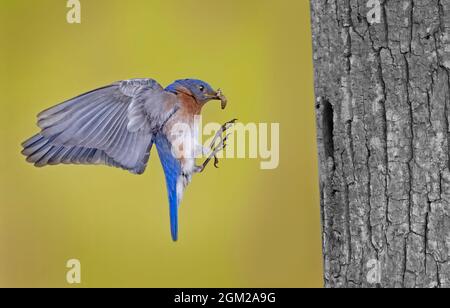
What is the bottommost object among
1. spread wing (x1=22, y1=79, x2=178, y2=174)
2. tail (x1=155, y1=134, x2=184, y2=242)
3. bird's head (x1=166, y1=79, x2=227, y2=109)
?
tail (x1=155, y1=134, x2=184, y2=242)

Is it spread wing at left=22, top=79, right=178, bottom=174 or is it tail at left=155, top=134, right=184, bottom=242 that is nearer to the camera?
spread wing at left=22, top=79, right=178, bottom=174

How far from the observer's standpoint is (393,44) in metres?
1.51

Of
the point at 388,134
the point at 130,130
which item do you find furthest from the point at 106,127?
the point at 388,134

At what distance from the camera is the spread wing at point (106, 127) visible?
176 cm

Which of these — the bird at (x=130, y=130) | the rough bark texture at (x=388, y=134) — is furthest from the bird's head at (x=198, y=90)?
the rough bark texture at (x=388, y=134)

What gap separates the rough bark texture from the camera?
1.49 meters

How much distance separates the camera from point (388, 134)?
151cm

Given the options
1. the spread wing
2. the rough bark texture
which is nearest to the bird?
the spread wing

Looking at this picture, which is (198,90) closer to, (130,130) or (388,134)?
(130,130)

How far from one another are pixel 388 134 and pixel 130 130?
2.25 feet

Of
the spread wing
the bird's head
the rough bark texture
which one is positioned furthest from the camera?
the bird's head

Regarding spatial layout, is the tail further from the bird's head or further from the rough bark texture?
the rough bark texture

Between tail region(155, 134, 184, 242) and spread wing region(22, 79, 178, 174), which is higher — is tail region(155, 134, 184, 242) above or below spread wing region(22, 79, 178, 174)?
below

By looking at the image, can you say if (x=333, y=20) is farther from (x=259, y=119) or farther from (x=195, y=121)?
(x=259, y=119)
